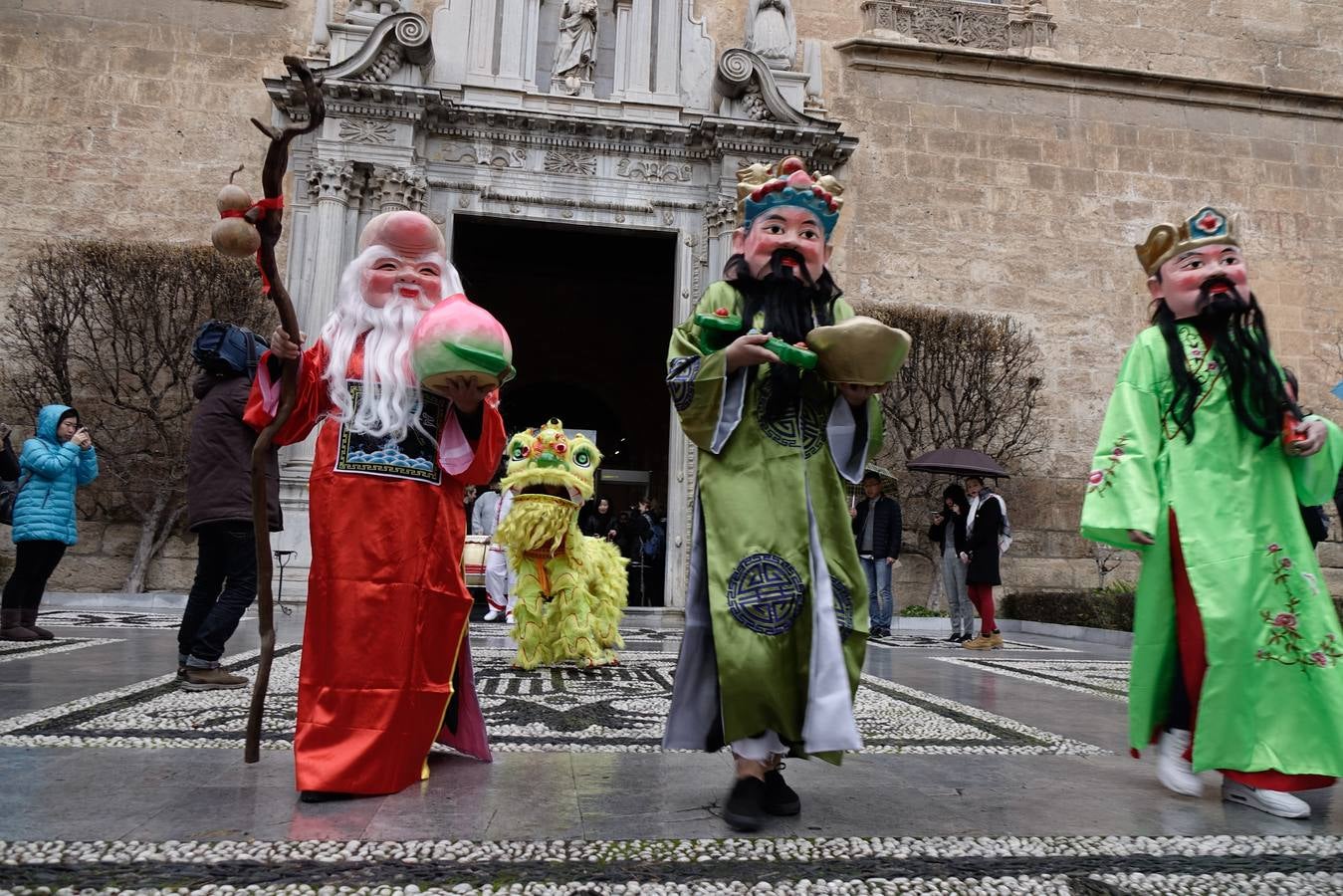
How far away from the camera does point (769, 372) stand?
2652mm

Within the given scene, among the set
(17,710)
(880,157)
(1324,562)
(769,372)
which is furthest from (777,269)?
(1324,562)

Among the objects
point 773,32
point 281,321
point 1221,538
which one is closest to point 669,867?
point 281,321

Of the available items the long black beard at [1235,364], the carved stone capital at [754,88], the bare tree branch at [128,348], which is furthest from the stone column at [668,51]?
the long black beard at [1235,364]

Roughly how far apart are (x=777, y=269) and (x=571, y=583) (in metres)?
3.49

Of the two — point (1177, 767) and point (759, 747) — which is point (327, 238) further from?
point (1177, 767)

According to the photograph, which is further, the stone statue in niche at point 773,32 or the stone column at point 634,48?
the stone statue in niche at point 773,32

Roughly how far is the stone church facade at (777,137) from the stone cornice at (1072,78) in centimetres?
5

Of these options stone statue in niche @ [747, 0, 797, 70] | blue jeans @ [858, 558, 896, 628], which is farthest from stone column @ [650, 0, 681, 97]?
blue jeans @ [858, 558, 896, 628]

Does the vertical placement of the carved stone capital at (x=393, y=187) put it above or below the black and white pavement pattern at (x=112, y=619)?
above

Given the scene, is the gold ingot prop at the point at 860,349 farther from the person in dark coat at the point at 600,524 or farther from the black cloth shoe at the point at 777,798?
the person in dark coat at the point at 600,524

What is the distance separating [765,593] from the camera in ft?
8.00

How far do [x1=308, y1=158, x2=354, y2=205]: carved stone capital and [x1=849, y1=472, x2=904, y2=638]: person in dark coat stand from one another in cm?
742

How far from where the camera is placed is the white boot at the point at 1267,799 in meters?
2.54

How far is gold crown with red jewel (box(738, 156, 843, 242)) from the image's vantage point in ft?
9.10
